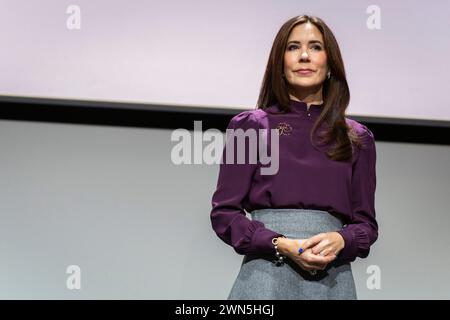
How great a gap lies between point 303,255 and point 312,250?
0.07ft

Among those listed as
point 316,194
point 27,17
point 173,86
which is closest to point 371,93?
point 173,86

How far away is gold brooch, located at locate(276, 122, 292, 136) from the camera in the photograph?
1.42 metres

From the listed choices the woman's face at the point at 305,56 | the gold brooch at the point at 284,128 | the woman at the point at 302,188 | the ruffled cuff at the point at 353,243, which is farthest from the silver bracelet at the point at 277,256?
the woman's face at the point at 305,56

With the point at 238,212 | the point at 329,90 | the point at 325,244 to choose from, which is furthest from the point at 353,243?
the point at 329,90

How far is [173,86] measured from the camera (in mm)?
2143

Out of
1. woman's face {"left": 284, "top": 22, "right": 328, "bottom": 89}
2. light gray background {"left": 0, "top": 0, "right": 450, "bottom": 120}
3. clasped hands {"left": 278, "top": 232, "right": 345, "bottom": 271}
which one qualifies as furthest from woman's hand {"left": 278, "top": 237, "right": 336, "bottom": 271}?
light gray background {"left": 0, "top": 0, "right": 450, "bottom": 120}

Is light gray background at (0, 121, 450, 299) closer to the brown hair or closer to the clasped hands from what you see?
the brown hair

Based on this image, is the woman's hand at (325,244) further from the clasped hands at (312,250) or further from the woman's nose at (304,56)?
the woman's nose at (304,56)

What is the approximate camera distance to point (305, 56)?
1.43 meters

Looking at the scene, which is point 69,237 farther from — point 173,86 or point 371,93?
point 371,93

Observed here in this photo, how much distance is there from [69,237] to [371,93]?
1006 millimetres

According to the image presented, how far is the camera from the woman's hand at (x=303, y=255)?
1.28 metres

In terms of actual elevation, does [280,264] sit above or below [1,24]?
below

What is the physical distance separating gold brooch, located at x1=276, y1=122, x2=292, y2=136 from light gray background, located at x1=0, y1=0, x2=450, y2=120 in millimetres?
721
